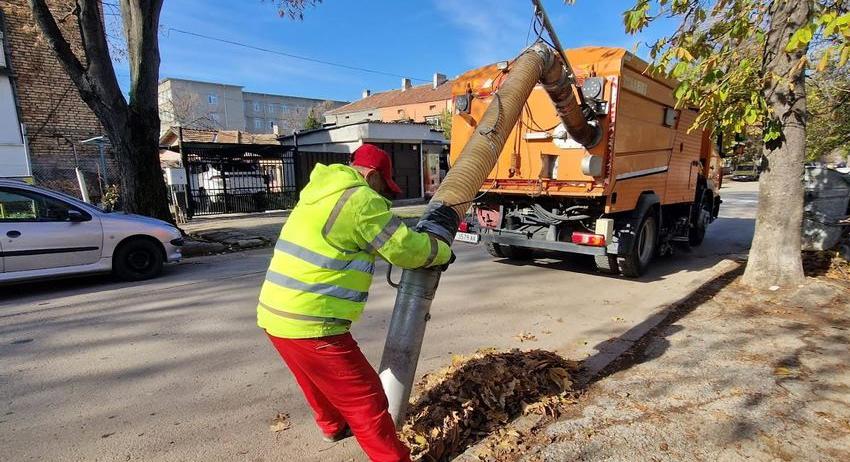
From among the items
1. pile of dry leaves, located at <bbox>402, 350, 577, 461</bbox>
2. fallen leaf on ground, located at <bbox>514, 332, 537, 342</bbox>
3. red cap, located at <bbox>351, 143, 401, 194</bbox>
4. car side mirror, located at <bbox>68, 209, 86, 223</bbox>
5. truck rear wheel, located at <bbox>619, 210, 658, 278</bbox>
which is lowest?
fallen leaf on ground, located at <bbox>514, 332, 537, 342</bbox>

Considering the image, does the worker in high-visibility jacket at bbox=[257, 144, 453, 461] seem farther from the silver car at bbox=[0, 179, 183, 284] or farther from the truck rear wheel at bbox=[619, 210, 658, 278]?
the silver car at bbox=[0, 179, 183, 284]

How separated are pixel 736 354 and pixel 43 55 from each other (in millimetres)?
18109

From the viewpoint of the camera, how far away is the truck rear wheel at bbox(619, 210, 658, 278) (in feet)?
21.6

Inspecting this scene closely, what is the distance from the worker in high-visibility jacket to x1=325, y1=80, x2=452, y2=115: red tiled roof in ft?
150

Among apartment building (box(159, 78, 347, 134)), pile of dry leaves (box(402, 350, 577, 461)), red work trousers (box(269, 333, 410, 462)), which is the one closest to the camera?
red work trousers (box(269, 333, 410, 462))

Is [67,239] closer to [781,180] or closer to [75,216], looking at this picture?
[75,216]

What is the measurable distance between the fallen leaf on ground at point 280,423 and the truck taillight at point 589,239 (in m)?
4.53

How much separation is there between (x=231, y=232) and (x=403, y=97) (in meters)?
44.0

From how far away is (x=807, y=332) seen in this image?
169 inches

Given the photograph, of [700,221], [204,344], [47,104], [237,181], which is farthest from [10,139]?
[700,221]

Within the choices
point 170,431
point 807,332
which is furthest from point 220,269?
point 807,332

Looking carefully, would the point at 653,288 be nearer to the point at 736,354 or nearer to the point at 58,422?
the point at 736,354

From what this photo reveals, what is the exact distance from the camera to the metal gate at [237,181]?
51.0 feet

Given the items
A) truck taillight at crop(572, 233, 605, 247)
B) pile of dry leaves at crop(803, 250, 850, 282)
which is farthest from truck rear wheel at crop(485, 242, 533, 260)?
pile of dry leaves at crop(803, 250, 850, 282)
